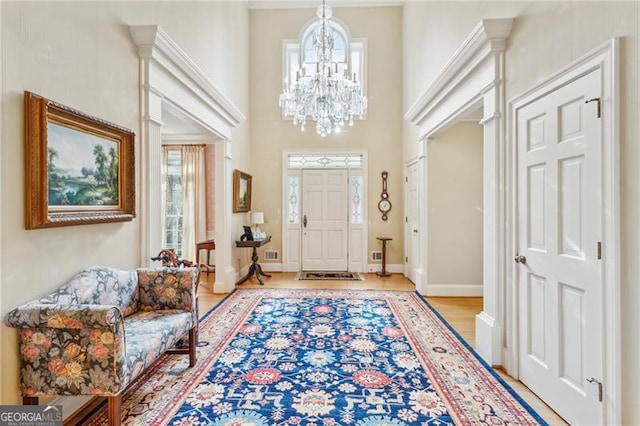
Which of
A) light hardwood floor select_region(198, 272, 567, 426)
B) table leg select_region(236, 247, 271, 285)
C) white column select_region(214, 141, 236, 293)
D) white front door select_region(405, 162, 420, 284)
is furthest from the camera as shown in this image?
table leg select_region(236, 247, 271, 285)

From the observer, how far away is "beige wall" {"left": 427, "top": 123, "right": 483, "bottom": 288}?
4.94m

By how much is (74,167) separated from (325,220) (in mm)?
5129

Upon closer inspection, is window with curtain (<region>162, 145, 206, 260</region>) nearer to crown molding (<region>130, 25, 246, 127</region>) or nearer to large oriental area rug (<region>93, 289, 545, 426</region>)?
crown molding (<region>130, 25, 246, 127</region>)

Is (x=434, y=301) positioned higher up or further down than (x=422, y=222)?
further down

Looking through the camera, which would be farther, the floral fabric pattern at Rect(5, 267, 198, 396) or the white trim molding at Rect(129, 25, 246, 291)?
the white trim molding at Rect(129, 25, 246, 291)

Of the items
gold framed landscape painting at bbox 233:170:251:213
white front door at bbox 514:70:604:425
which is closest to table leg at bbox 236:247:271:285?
gold framed landscape painting at bbox 233:170:251:213

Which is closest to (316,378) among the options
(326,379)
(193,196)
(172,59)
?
(326,379)

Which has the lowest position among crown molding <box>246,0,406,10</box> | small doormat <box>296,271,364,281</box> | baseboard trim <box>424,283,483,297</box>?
small doormat <box>296,271,364,281</box>

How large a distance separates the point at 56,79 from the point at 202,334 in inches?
101

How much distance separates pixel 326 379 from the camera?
2.56 metres

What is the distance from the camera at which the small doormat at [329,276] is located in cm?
629

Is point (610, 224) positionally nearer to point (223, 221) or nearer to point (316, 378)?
point (316, 378)

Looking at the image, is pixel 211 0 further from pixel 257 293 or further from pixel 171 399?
pixel 171 399

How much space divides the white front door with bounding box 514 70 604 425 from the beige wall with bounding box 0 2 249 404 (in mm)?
3131
